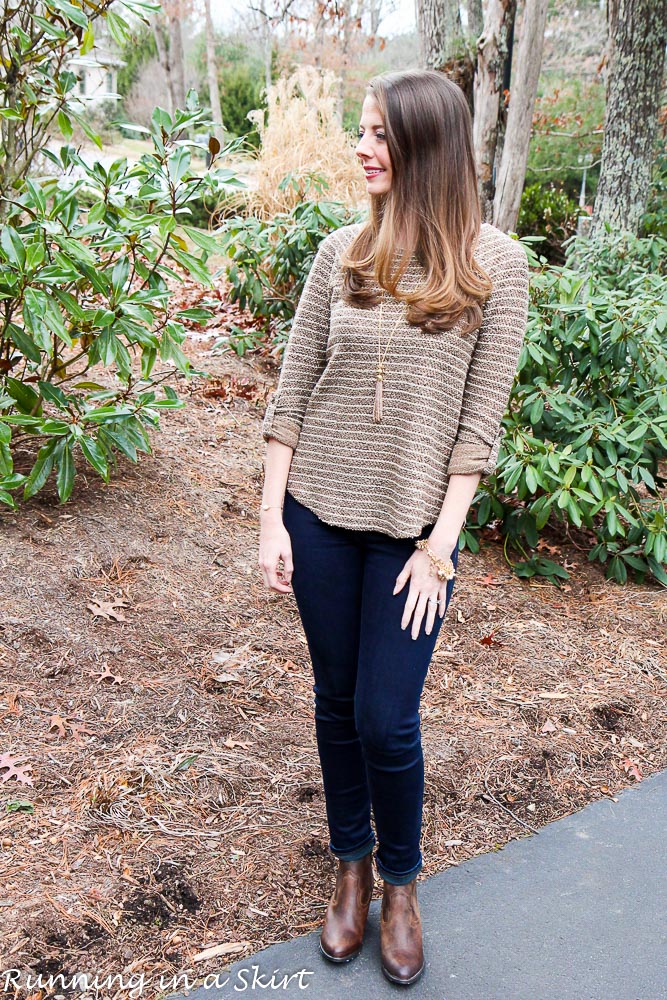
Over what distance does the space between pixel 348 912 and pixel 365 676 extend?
69 cm

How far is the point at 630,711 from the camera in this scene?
3236 mm

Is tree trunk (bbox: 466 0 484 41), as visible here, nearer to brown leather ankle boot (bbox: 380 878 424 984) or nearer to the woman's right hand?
the woman's right hand

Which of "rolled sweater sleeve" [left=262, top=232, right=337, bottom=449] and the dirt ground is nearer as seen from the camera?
"rolled sweater sleeve" [left=262, top=232, right=337, bottom=449]

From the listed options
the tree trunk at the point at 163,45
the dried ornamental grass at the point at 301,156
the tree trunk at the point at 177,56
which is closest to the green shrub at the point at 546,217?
the dried ornamental grass at the point at 301,156

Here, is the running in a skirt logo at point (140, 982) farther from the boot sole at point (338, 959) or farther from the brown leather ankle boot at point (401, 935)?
the brown leather ankle boot at point (401, 935)

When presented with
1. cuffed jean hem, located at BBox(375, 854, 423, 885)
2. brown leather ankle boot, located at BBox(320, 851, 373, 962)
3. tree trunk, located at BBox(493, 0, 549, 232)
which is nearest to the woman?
cuffed jean hem, located at BBox(375, 854, 423, 885)

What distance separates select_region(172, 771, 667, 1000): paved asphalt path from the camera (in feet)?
6.82

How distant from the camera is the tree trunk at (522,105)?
212 inches

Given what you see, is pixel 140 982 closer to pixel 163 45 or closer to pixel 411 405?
pixel 411 405

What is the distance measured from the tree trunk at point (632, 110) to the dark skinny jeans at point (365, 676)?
4.95 m

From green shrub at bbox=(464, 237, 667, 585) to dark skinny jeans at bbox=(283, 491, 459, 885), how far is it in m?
1.85

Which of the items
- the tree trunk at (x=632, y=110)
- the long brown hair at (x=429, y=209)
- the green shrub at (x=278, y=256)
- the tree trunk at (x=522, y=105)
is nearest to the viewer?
the long brown hair at (x=429, y=209)

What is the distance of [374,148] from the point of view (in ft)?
6.20

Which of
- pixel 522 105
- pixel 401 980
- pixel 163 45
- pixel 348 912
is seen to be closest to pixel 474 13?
pixel 522 105
